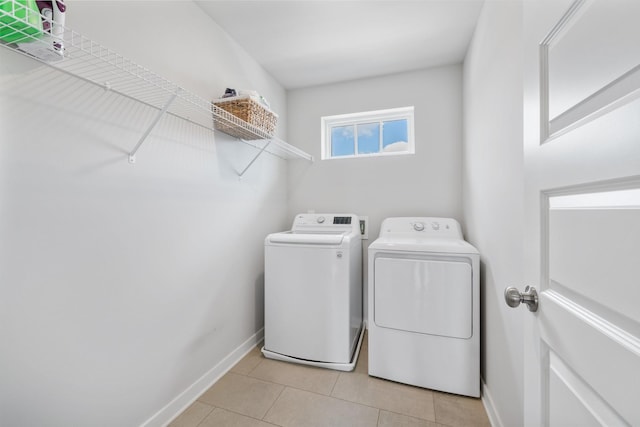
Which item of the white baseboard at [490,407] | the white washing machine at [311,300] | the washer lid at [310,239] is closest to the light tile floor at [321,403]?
the white baseboard at [490,407]

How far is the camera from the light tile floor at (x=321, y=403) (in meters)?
1.36

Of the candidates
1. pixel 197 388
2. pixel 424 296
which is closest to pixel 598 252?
pixel 424 296

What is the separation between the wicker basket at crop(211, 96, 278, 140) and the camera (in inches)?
60.6

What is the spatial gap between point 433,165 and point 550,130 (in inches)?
69.6

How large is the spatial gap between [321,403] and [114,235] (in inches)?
55.1

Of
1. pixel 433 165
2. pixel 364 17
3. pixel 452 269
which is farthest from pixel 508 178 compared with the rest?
pixel 364 17

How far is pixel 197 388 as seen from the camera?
4.98 ft

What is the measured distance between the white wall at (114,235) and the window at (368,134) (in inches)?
43.7

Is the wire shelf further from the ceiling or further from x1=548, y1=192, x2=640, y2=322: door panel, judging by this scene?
x1=548, y1=192, x2=640, y2=322: door panel

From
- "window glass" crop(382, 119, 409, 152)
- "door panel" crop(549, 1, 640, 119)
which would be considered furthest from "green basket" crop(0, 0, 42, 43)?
"window glass" crop(382, 119, 409, 152)

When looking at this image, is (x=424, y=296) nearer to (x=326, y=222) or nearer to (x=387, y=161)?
(x=326, y=222)

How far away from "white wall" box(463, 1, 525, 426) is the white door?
0.45 m

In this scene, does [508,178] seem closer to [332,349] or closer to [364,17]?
[364,17]

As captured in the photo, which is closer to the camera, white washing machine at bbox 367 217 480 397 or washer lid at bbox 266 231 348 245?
white washing machine at bbox 367 217 480 397
